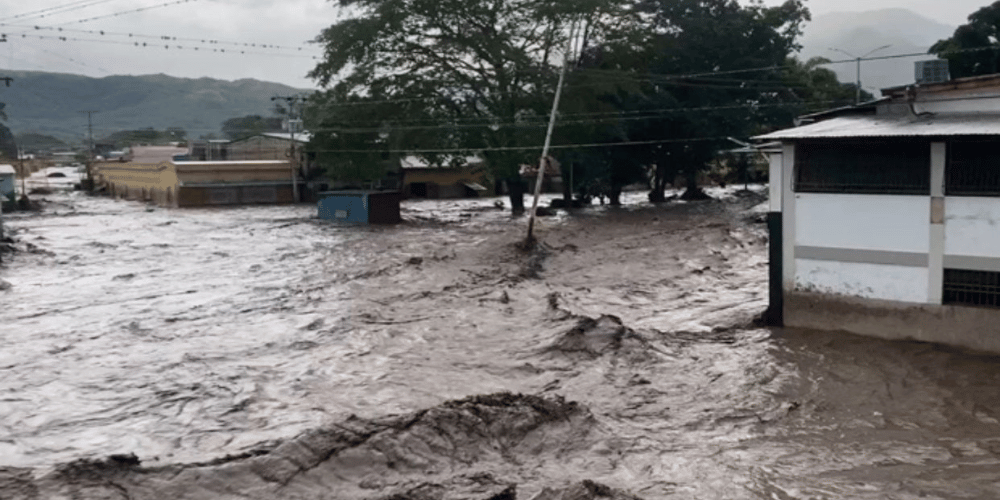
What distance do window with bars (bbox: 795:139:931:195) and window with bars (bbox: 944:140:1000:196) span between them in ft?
0.94

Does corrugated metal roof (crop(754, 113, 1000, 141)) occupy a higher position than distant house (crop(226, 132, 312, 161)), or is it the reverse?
distant house (crop(226, 132, 312, 161))

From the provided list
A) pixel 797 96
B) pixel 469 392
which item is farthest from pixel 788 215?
pixel 797 96

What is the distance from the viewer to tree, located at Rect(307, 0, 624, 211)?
37.5 metres

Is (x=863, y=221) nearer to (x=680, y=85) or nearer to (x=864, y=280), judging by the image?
(x=864, y=280)

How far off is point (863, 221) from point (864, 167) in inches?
31.2

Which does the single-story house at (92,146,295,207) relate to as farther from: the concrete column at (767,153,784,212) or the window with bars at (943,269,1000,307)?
the window with bars at (943,269,1000,307)

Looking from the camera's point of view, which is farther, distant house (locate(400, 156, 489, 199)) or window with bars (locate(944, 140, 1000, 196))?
distant house (locate(400, 156, 489, 199))

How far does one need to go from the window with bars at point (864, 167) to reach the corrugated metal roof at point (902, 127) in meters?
0.21

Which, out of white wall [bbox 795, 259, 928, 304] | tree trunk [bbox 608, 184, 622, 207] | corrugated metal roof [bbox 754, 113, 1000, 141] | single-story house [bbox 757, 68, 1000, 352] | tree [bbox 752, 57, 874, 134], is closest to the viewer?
corrugated metal roof [bbox 754, 113, 1000, 141]

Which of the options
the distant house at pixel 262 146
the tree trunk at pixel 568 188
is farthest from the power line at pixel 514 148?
the distant house at pixel 262 146

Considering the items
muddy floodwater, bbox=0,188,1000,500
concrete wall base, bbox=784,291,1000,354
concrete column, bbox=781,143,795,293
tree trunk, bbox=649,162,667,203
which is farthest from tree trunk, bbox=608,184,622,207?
concrete wall base, bbox=784,291,1000,354

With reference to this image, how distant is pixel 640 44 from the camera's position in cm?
4003

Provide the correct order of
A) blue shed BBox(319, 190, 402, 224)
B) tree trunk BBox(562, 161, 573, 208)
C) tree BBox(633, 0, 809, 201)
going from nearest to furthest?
blue shed BBox(319, 190, 402, 224) < tree BBox(633, 0, 809, 201) < tree trunk BBox(562, 161, 573, 208)

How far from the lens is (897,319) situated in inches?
486
